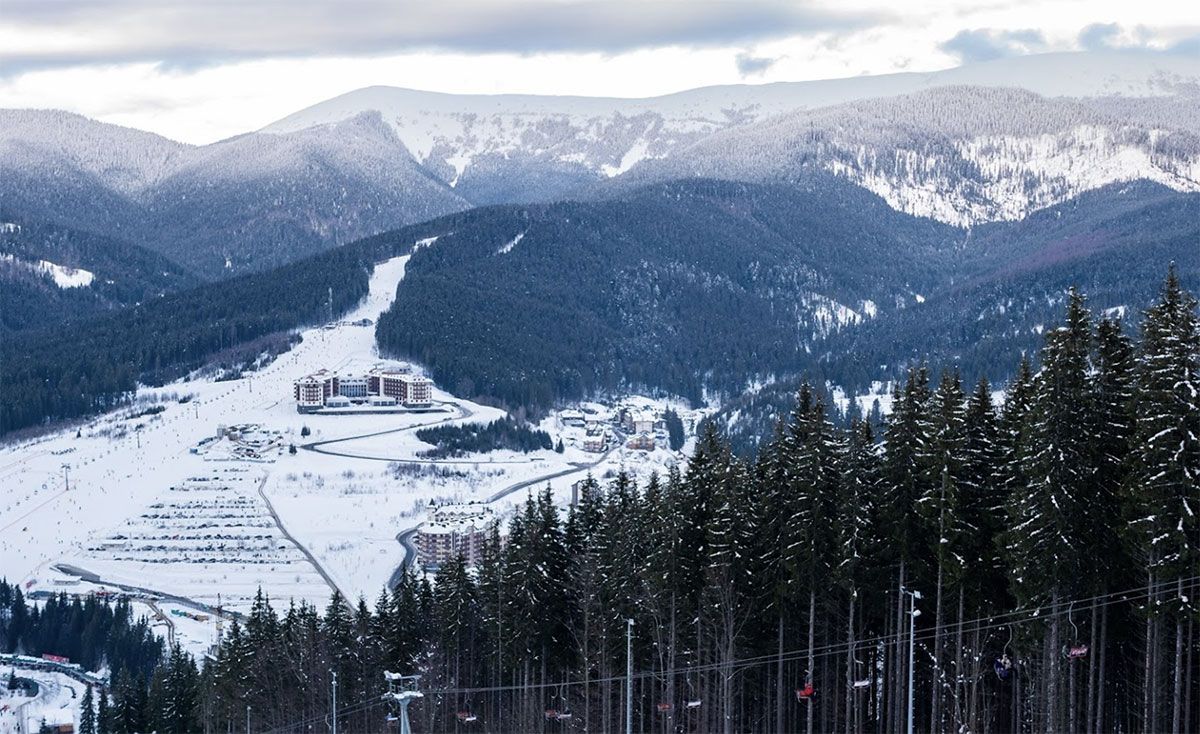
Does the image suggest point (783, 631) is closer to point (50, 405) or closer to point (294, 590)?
point (294, 590)

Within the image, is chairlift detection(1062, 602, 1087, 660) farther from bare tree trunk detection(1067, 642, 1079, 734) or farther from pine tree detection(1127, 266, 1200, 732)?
pine tree detection(1127, 266, 1200, 732)

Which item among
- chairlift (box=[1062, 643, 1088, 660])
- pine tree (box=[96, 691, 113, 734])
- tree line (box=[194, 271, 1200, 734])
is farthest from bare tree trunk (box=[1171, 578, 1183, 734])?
pine tree (box=[96, 691, 113, 734])

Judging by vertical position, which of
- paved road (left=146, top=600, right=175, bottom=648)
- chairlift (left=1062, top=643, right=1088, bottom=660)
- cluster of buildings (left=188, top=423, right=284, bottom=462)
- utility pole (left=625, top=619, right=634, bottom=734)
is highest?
chairlift (left=1062, top=643, right=1088, bottom=660)

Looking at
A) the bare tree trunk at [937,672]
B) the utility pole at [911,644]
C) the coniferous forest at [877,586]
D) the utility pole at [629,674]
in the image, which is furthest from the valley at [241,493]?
the utility pole at [911,644]

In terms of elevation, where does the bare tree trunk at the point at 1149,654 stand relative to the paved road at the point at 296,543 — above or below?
above

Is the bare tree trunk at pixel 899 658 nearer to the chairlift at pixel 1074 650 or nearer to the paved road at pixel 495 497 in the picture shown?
the chairlift at pixel 1074 650

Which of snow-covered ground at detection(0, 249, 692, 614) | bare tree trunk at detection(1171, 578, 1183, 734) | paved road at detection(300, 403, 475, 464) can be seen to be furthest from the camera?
paved road at detection(300, 403, 475, 464)
